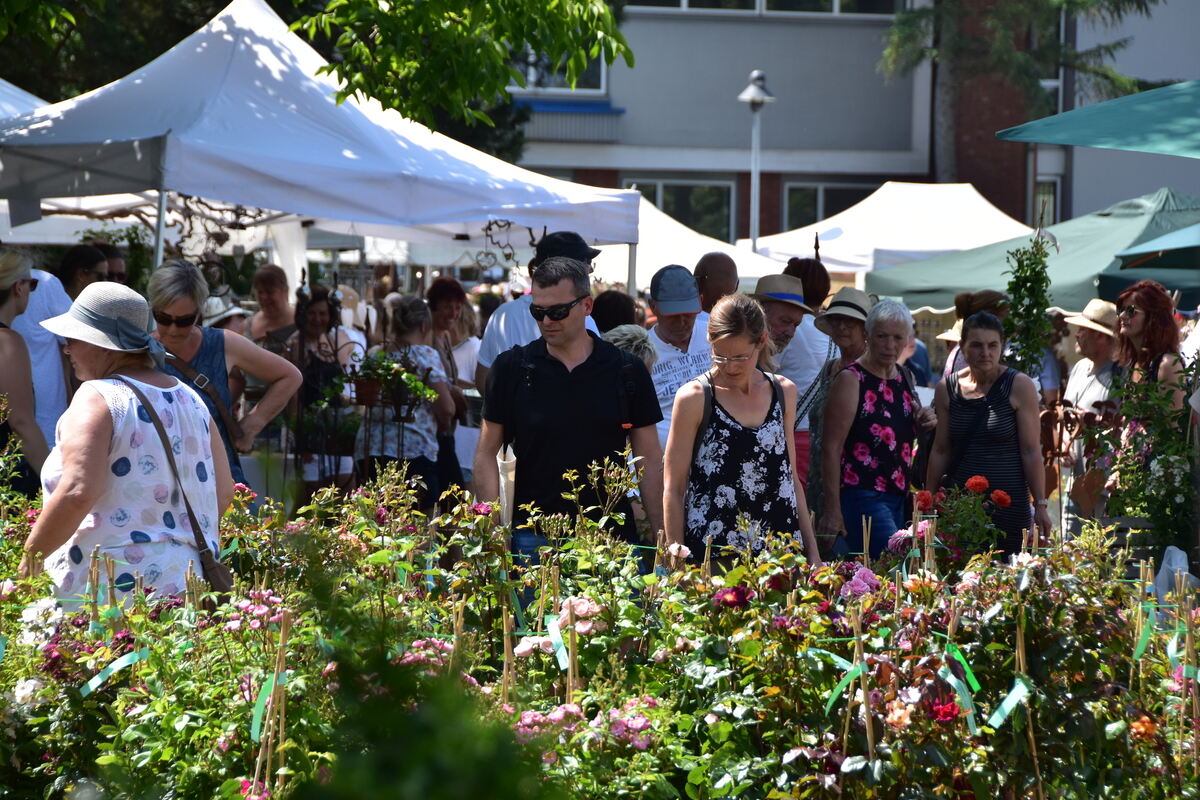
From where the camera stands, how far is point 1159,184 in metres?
23.2

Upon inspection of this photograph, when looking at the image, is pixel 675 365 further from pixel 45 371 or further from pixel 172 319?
pixel 45 371

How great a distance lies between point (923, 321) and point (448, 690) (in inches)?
627

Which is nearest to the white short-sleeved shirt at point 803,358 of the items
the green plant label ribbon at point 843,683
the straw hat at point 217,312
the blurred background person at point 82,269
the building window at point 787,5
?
the green plant label ribbon at point 843,683

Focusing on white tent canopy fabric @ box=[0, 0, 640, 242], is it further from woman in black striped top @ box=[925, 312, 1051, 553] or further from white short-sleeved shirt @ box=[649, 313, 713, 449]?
woman in black striped top @ box=[925, 312, 1051, 553]

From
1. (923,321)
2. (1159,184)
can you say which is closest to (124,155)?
(923,321)

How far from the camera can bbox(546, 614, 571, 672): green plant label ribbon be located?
2.77 m

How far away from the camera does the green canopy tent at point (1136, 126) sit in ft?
12.9

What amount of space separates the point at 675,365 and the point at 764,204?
19.8 m

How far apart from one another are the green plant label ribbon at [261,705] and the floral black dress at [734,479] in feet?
5.71

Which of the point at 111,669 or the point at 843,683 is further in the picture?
the point at 111,669

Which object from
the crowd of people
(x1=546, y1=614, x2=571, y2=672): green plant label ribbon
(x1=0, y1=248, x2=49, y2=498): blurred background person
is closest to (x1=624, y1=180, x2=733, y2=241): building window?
the crowd of people

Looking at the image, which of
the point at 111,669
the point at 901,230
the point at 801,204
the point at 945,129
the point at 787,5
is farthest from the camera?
the point at 801,204

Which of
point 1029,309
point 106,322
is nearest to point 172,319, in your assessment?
point 106,322

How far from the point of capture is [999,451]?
200 inches
